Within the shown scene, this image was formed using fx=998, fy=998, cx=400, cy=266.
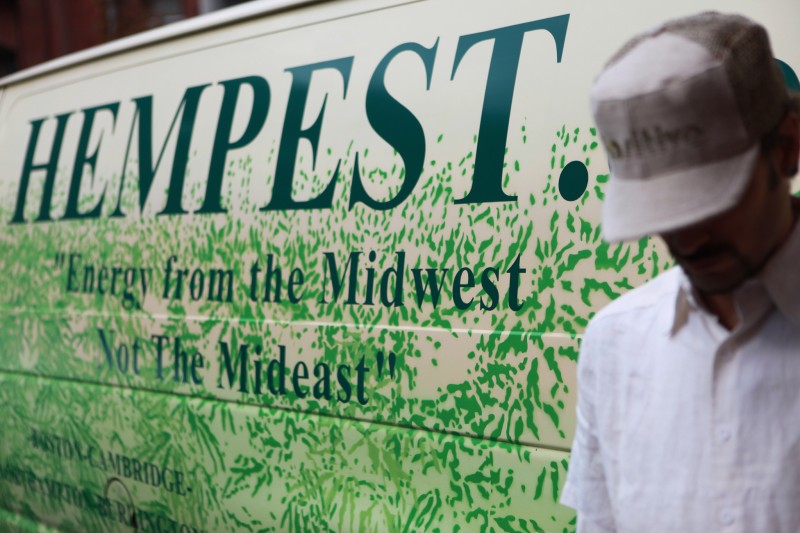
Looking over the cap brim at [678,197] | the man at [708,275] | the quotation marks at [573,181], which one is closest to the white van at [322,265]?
the quotation marks at [573,181]

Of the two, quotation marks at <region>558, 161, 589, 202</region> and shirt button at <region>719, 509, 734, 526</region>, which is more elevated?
quotation marks at <region>558, 161, 589, 202</region>

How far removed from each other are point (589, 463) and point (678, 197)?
1.52 feet

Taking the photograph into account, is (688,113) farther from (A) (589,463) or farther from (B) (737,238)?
(A) (589,463)

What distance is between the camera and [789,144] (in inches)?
47.5

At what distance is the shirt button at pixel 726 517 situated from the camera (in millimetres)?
1198

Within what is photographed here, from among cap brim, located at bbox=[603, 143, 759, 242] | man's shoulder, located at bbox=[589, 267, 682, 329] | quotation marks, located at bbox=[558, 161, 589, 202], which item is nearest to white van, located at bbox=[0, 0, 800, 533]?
quotation marks, located at bbox=[558, 161, 589, 202]

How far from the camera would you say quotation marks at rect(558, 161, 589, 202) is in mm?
2141

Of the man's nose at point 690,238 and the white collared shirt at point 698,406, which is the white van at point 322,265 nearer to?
the white collared shirt at point 698,406

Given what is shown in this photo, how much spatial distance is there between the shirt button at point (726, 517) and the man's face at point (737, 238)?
0.87 ft

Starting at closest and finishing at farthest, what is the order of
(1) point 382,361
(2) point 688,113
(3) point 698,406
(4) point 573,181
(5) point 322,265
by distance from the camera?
(2) point 688,113 → (3) point 698,406 → (4) point 573,181 → (1) point 382,361 → (5) point 322,265

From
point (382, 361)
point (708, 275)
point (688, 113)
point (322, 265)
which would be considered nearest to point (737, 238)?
point (708, 275)

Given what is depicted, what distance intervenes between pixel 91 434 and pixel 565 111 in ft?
7.18

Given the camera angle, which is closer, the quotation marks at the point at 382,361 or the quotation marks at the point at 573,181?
the quotation marks at the point at 573,181

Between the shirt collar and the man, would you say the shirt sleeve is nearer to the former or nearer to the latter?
the man
